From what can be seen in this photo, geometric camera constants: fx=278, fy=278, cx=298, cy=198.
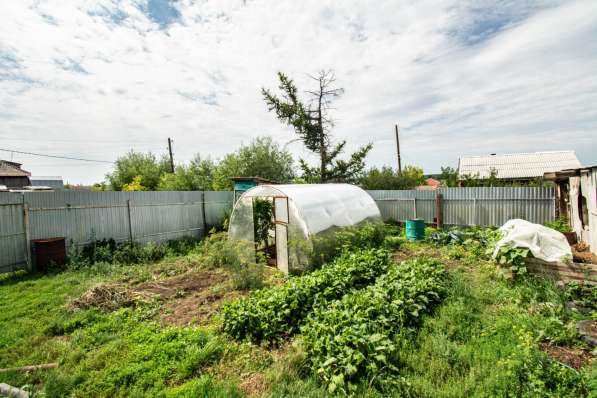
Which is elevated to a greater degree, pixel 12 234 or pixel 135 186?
pixel 135 186

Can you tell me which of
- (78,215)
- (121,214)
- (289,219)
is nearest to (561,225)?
(289,219)

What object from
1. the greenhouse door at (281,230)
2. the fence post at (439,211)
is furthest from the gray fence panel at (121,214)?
the fence post at (439,211)

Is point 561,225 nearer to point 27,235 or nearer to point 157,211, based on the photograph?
point 157,211

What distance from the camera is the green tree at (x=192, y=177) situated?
70.0 ft

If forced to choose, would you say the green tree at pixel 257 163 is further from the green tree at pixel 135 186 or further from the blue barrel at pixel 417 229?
the blue barrel at pixel 417 229

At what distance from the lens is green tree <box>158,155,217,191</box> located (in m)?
21.3

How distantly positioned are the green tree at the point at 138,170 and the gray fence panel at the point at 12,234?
17661 millimetres

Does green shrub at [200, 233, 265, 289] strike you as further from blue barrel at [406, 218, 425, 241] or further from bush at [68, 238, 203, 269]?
blue barrel at [406, 218, 425, 241]

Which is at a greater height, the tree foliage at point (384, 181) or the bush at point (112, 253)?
the tree foliage at point (384, 181)

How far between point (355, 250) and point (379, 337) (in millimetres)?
4091

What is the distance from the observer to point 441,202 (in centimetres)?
1178

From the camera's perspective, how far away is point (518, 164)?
21.9 meters

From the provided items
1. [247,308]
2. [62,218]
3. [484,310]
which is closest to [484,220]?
[484,310]

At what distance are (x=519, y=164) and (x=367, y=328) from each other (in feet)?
82.1
